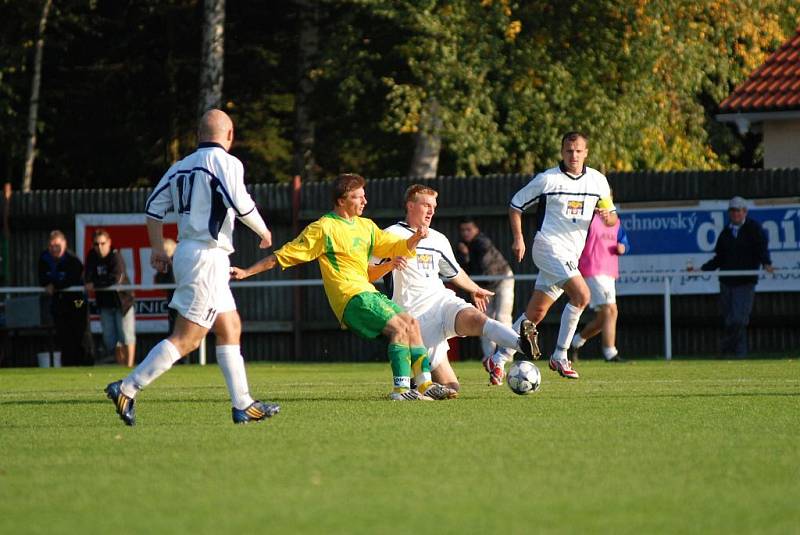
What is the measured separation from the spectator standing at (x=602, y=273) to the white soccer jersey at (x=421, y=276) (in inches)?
228

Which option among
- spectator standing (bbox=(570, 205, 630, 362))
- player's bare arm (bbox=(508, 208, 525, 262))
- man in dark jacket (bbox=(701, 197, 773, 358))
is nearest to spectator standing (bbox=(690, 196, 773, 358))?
man in dark jacket (bbox=(701, 197, 773, 358))

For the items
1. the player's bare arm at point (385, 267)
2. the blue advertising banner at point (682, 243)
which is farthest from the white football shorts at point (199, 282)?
the blue advertising banner at point (682, 243)

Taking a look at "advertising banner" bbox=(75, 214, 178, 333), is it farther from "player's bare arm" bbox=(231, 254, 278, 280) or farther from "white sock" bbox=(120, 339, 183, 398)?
"white sock" bbox=(120, 339, 183, 398)

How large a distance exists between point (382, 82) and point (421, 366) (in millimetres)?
18946

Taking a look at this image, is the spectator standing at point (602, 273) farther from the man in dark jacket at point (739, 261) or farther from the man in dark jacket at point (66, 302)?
the man in dark jacket at point (66, 302)

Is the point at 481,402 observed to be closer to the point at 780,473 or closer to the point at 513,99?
the point at 780,473

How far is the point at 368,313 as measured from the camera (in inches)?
440

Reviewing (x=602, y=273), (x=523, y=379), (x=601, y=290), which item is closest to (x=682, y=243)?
(x=602, y=273)

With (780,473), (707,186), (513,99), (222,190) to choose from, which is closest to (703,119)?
(513,99)

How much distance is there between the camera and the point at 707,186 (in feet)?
69.6

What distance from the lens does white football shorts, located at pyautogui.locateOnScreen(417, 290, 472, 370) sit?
11.9 metres

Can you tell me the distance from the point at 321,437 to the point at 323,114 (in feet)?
78.6

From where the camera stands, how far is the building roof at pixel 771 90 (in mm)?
24781

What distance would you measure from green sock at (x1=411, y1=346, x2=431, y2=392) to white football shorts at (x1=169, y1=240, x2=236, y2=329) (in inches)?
87.8
